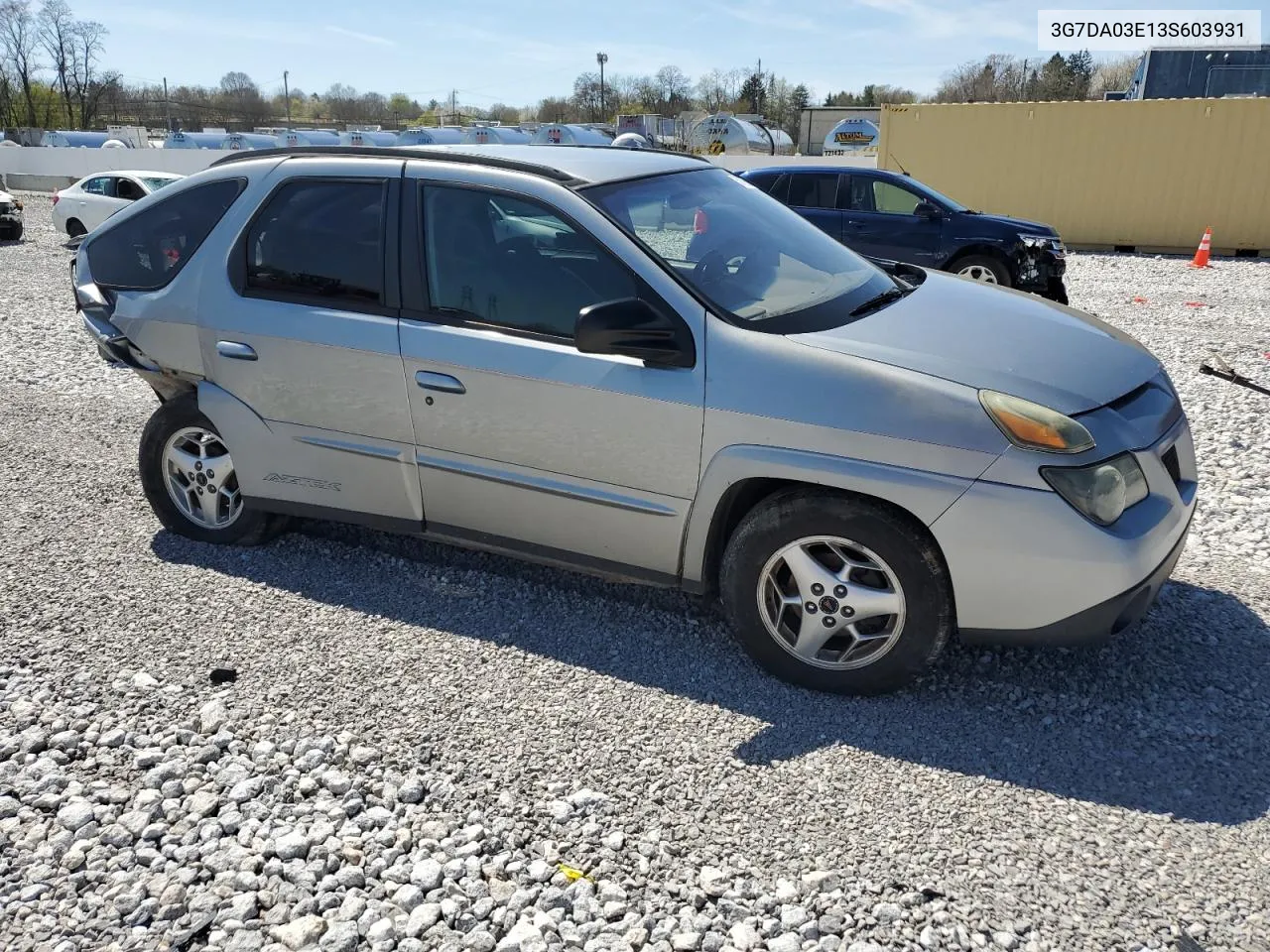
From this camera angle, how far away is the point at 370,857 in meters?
2.76

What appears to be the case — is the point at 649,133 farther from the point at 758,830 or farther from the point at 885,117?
the point at 758,830

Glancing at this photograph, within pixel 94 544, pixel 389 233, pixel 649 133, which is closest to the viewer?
pixel 389 233

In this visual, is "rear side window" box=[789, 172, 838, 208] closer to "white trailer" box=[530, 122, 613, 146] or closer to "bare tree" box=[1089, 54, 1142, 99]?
"white trailer" box=[530, 122, 613, 146]

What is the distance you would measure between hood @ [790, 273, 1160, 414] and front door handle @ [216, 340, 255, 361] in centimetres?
236

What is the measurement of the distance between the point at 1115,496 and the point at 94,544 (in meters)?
4.51

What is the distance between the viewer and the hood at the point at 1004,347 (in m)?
3.27

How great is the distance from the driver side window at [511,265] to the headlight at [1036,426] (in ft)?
4.36

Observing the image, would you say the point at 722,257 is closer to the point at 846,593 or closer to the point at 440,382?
the point at 440,382

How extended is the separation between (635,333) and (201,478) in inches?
97.6

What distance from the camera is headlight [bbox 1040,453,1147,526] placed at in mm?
3072

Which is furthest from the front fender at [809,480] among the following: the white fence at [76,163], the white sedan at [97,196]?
the white fence at [76,163]

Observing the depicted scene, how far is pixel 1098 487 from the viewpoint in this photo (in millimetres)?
3115

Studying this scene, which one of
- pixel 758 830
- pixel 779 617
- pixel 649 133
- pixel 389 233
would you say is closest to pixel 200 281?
pixel 389 233

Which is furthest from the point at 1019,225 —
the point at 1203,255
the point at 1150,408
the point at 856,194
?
the point at 1150,408
